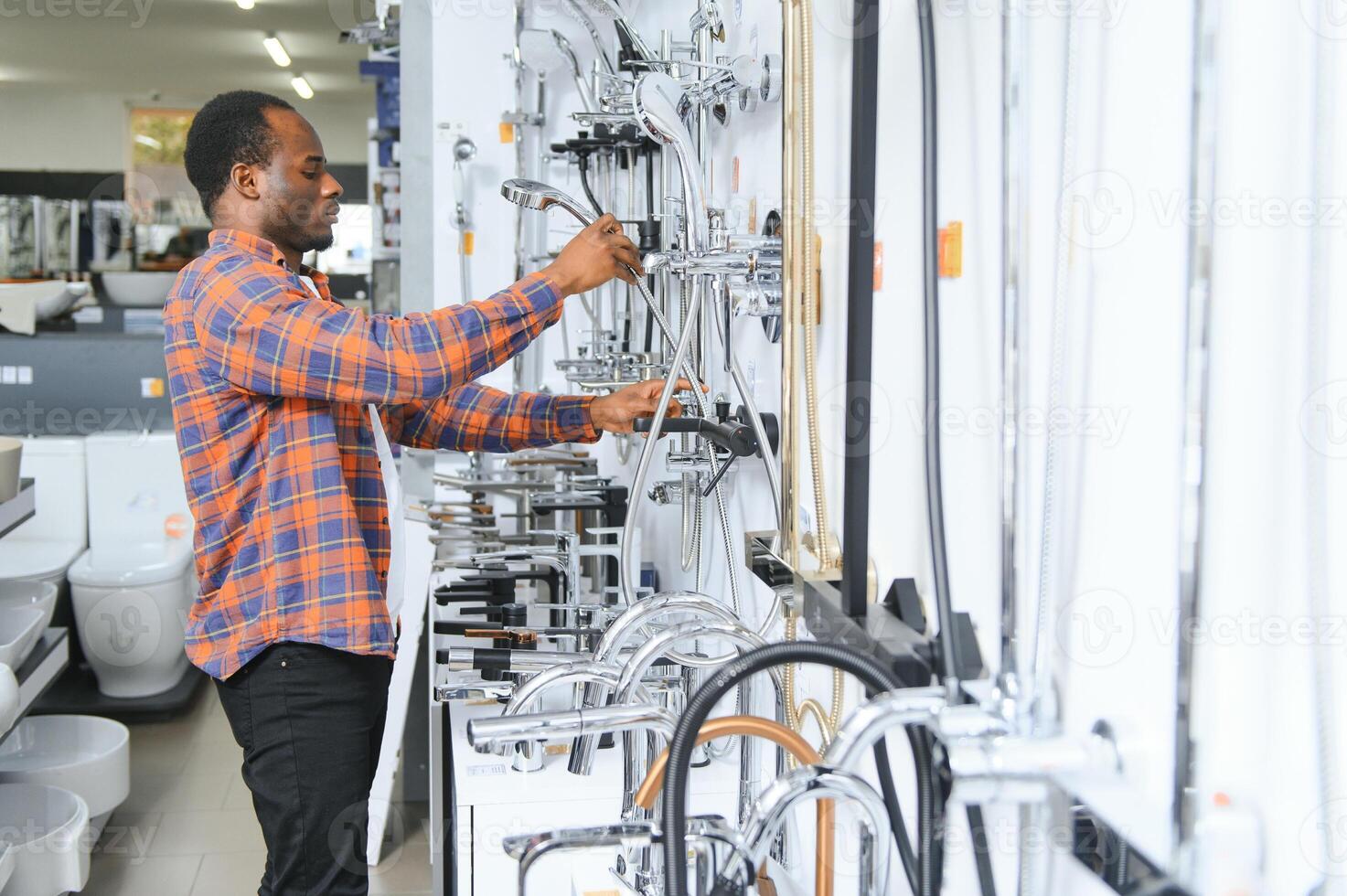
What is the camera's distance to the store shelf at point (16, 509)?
279cm

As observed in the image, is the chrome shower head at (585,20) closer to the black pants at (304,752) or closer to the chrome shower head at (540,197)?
the chrome shower head at (540,197)

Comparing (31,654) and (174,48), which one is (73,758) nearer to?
(31,654)

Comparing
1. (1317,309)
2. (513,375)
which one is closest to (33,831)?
(513,375)

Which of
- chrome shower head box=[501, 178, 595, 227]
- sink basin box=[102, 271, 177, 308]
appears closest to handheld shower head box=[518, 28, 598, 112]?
chrome shower head box=[501, 178, 595, 227]

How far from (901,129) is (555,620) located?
48.0 inches

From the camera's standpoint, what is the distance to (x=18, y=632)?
9.14 ft

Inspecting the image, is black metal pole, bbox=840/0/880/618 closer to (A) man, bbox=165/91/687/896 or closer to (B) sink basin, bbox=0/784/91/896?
(A) man, bbox=165/91/687/896

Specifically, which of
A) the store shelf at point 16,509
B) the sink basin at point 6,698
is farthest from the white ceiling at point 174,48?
the sink basin at point 6,698

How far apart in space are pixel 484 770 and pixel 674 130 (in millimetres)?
914

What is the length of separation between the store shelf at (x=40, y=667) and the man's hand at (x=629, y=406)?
164 cm

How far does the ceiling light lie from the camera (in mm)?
8016

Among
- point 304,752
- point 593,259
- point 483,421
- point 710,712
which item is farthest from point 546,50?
point 710,712

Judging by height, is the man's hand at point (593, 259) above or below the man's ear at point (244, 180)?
below

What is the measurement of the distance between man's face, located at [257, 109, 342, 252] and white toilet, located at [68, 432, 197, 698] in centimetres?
271
